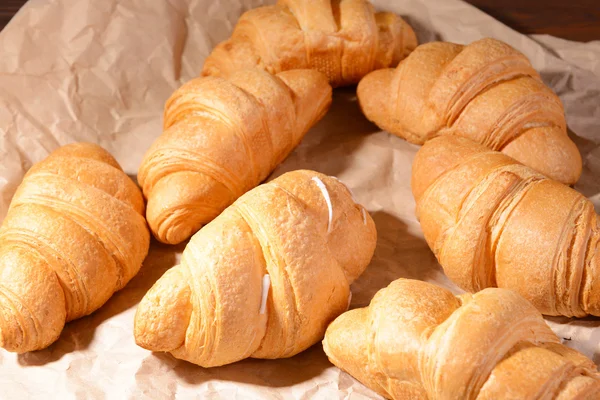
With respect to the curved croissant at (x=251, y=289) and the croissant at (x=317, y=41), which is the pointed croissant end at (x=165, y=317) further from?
the croissant at (x=317, y=41)

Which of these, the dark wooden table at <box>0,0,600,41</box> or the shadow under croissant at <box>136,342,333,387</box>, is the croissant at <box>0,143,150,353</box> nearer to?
the shadow under croissant at <box>136,342,333,387</box>

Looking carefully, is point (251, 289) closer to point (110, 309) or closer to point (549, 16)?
point (110, 309)

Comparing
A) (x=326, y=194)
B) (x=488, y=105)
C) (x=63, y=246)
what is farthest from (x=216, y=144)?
(x=488, y=105)

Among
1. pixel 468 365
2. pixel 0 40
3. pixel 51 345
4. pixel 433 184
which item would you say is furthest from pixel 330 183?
pixel 0 40

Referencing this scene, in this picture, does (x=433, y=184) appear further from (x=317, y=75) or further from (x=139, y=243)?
(x=139, y=243)

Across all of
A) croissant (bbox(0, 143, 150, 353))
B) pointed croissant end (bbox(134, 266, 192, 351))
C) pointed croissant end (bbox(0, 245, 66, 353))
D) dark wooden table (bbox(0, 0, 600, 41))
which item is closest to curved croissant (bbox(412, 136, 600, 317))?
pointed croissant end (bbox(134, 266, 192, 351))

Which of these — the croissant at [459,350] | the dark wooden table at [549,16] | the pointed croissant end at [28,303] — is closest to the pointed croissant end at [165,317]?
the pointed croissant end at [28,303]

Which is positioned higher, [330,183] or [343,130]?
[330,183]
